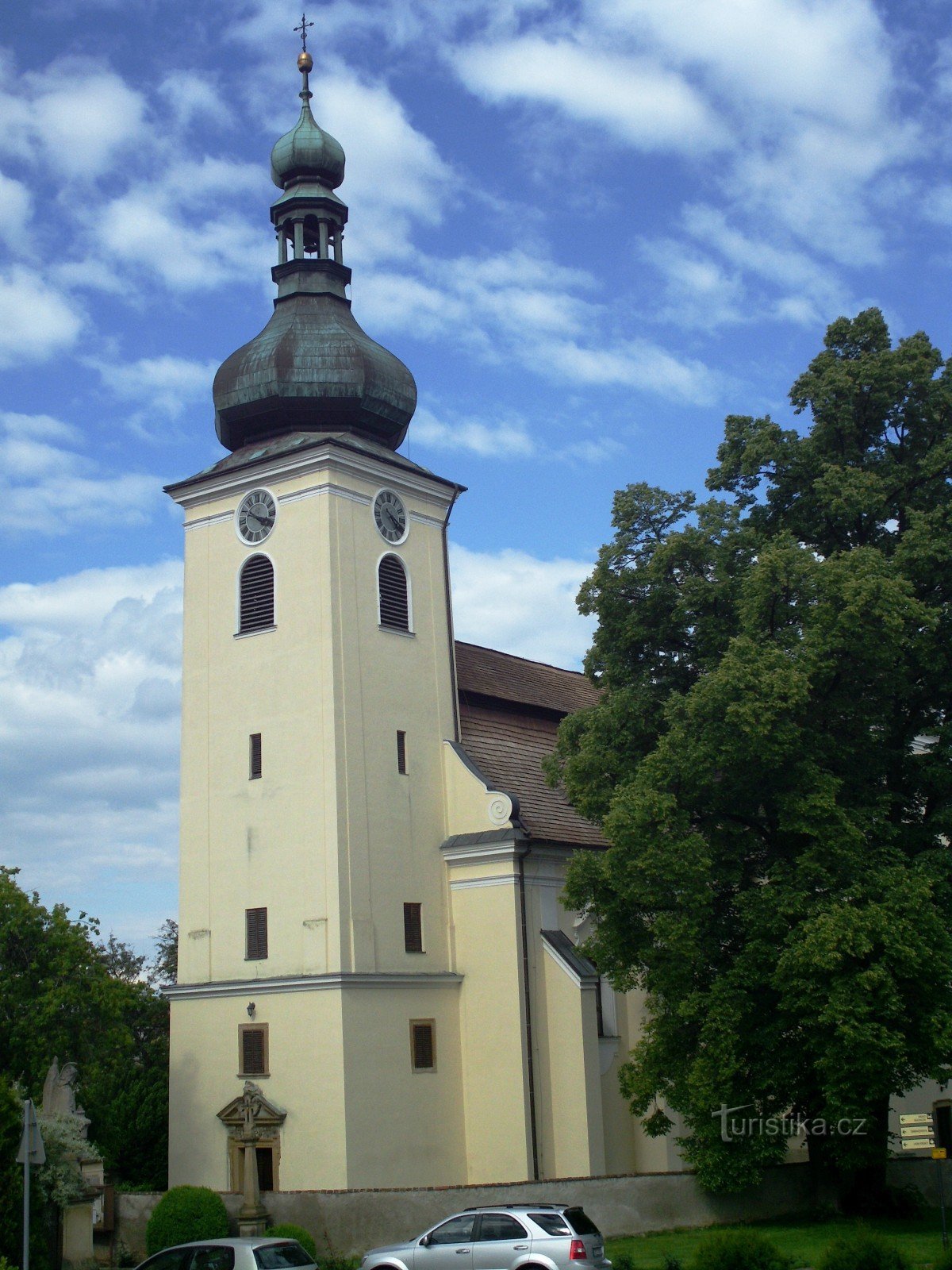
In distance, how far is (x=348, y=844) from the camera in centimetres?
2970

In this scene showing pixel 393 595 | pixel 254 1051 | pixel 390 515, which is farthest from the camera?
pixel 390 515

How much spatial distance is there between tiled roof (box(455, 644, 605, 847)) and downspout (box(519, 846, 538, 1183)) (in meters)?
0.95

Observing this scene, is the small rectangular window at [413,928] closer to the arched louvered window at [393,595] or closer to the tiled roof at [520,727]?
the tiled roof at [520,727]

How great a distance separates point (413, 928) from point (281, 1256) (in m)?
12.7

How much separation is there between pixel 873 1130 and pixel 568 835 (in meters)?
10.3

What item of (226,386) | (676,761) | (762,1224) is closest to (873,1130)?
(762,1224)

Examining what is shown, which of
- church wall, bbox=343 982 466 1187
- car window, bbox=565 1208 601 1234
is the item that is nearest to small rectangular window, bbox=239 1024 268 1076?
church wall, bbox=343 982 466 1187

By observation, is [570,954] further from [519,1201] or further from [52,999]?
[52,999]

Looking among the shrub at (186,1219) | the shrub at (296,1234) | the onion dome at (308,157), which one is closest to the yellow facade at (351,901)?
the shrub at (186,1219)

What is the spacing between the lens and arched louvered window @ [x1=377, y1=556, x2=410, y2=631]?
32406 mm

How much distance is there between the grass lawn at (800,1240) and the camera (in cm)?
2052

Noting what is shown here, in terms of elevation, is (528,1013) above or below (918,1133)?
above

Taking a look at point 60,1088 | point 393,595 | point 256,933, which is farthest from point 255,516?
point 60,1088

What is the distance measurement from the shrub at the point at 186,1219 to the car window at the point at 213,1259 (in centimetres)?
638
